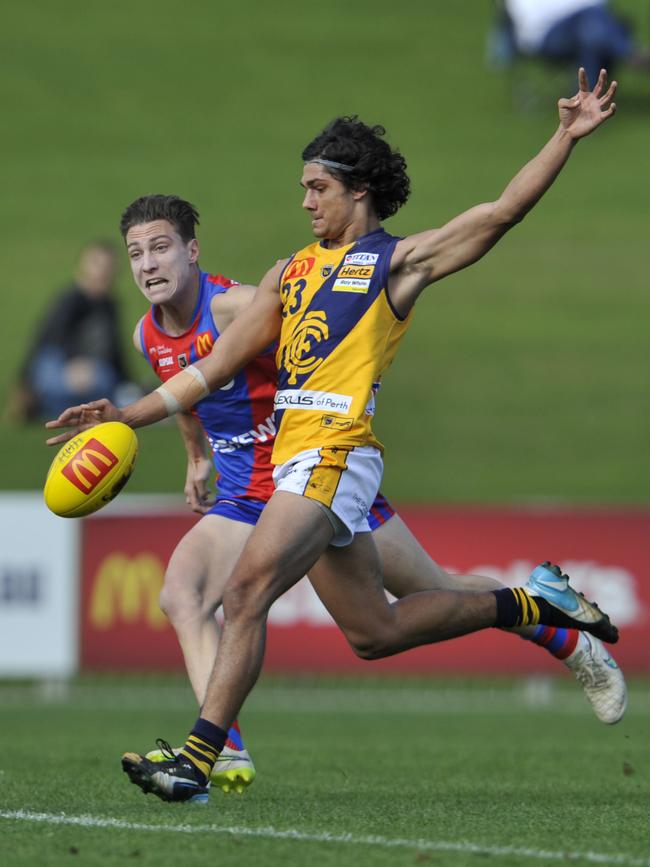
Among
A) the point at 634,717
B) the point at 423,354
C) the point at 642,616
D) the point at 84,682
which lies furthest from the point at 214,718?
the point at 423,354

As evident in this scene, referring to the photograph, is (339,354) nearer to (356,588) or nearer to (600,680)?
(356,588)

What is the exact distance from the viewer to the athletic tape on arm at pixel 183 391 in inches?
275

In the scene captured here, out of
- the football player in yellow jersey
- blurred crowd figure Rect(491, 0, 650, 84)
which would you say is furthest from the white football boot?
blurred crowd figure Rect(491, 0, 650, 84)

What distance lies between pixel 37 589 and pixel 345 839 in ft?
28.8

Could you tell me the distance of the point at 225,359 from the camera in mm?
7062

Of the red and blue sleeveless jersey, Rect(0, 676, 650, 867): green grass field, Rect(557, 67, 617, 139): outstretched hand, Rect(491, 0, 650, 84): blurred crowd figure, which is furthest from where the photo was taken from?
Rect(491, 0, 650, 84): blurred crowd figure

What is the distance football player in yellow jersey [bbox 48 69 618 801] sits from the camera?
6512mm

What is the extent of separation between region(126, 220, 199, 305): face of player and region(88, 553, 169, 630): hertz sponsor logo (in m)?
6.98

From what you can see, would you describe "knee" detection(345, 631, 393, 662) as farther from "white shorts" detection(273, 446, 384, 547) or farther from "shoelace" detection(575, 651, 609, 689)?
"shoelace" detection(575, 651, 609, 689)

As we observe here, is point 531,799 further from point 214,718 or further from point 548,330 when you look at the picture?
point 548,330

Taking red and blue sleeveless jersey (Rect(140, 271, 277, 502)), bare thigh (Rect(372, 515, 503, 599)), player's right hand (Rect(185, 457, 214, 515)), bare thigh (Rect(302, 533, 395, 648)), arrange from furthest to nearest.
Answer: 1. player's right hand (Rect(185, 457, 214, 515))
2. red and blue sleeveless jersey (Rect(140, 271, 277, 502))
3. bare thigh (Rect(372, 515, 503, 599))
4. bare thigh (Rect(302, 533, 395, 648))

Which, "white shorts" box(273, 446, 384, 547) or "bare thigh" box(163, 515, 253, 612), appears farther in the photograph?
"bare thigh" box(163, 515, 253, 612)

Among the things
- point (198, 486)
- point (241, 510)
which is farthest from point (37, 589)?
point (241, 510)

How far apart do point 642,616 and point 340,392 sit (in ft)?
26.2
